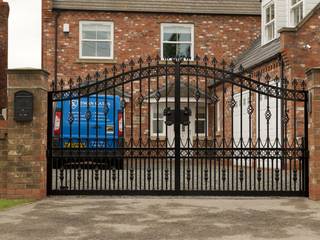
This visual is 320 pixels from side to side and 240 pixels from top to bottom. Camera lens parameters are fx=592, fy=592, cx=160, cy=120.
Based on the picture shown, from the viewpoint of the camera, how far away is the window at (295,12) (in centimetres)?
2012

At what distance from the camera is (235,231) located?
7699 millimetres

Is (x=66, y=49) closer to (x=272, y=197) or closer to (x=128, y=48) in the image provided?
(x=128, y=48)

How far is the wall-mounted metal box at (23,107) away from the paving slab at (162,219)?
152 centimetres

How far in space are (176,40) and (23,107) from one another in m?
16.0

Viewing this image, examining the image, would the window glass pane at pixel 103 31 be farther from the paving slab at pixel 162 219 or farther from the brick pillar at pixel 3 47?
the paving slab at pixel 162 219

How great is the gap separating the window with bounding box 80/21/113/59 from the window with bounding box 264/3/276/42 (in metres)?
6.70

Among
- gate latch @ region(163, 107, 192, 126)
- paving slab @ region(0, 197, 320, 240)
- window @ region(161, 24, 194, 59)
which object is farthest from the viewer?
window @ region(161, 24, 194, 59)

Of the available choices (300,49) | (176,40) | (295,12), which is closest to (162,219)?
(300,49)

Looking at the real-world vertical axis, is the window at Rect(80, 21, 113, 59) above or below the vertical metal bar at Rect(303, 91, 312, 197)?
above

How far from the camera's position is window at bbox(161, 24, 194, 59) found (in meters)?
25.7

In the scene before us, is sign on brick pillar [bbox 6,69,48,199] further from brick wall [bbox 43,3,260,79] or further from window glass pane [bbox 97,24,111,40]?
window glass pane [bbox 97,24,111,40]

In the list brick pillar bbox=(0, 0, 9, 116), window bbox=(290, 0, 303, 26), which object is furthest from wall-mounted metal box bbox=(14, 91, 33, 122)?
brick pillar bbox=(0, 0, 9, 116)

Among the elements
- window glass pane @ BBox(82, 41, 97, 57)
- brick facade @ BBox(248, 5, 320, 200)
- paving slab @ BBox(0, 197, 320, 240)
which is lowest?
paving slab @ BBox(0, 197, 320, 240)

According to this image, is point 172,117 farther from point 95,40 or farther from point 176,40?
point 176,40
